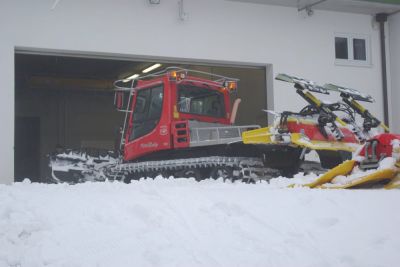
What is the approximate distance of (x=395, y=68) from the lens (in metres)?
14.4

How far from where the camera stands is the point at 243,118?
56.3 ft

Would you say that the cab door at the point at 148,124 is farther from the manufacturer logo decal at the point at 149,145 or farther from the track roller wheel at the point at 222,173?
the track roller wheel at the point at 222,173

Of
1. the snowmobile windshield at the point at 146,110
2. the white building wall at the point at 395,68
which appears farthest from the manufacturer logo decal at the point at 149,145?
the white building wall at the point at 395,68

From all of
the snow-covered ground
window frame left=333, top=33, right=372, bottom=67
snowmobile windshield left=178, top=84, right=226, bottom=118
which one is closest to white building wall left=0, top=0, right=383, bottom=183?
window frame left=333, top=33, right=372, bottom=67

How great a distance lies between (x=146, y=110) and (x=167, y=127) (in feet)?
3.04

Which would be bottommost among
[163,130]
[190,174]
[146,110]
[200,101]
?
[190,174]

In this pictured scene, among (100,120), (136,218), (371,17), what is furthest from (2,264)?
(100,120)

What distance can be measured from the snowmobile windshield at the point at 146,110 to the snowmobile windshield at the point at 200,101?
0.41m

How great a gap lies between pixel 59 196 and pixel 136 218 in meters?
1.45

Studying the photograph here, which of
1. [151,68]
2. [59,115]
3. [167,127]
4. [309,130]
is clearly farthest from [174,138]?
[59,115]

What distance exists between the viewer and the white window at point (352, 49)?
A: 14.1 meters

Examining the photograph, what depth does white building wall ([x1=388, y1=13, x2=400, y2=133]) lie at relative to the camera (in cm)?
1424

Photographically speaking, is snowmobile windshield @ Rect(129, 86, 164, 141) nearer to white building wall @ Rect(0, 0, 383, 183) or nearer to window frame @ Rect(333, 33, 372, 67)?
white building wall @ Rect(0, 0, 383, 183)

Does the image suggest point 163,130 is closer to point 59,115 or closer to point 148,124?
point 148,124
